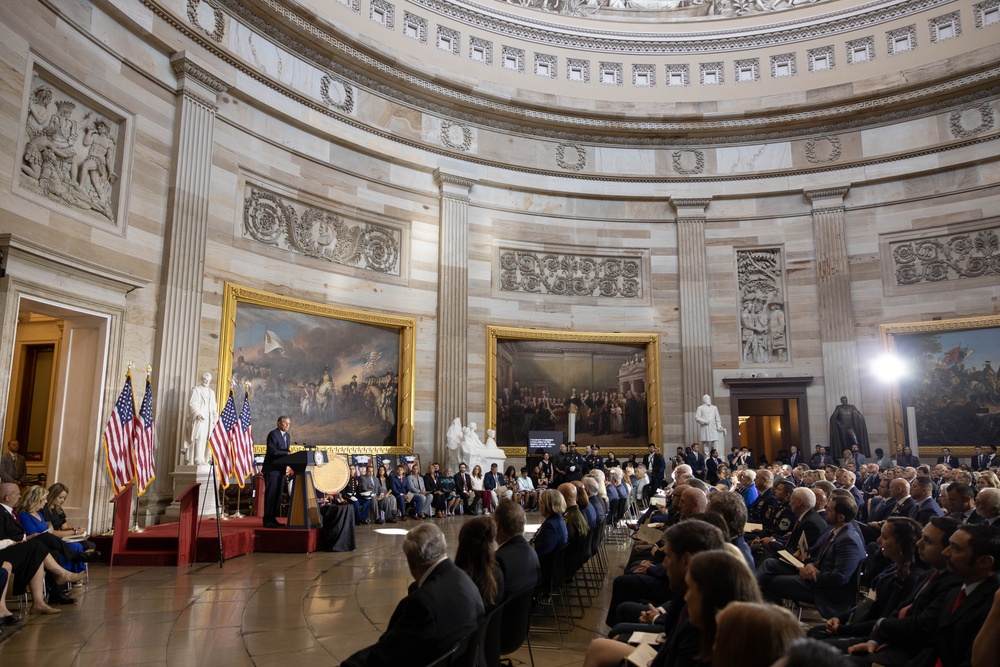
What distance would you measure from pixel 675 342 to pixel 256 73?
1379 cm

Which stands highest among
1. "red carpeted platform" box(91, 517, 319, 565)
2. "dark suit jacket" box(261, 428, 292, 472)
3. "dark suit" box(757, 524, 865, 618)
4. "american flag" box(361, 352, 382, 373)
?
"american flag" box(361, 352, 382, 373)

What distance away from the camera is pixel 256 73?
16.8 metres

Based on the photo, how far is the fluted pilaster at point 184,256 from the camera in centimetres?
1390

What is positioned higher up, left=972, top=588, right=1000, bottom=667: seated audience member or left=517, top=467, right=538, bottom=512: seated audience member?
left=972, top=588, right=1000, bottom=667: seated audience member

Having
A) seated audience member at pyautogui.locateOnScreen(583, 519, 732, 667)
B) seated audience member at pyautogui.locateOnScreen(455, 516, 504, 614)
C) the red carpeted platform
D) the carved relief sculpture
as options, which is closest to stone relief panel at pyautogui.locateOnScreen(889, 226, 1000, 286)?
the red carpeted platform

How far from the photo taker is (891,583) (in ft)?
16.5

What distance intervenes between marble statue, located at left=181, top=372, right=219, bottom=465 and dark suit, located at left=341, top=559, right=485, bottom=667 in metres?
10.8

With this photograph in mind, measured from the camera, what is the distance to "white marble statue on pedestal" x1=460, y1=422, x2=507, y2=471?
18844mm

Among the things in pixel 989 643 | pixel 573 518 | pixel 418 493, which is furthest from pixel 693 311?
pixel 989 643

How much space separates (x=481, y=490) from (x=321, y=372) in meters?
4.88

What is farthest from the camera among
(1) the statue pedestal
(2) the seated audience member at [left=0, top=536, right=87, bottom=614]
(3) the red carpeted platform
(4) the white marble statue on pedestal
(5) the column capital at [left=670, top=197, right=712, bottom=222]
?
(5) the column capital at [left=670, top=197, right=712, bottom=222]

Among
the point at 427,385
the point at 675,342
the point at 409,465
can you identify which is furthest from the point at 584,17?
the point at 409,465

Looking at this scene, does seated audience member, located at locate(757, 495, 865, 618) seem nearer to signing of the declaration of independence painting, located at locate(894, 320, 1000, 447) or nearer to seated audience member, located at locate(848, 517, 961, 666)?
seated audience member, located at locate(848, 517, 961, 666)

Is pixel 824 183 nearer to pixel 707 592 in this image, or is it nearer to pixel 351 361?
pixel 351 361
